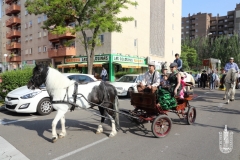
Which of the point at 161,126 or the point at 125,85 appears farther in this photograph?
the point at 125,85

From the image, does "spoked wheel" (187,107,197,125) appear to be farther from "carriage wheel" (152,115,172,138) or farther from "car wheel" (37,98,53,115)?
"car wheel" (37,98,53,115)

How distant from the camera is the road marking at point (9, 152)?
452cm

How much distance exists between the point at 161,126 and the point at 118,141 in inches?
49.6

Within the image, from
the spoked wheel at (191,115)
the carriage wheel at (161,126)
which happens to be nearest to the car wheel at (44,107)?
the carriage wheel at (161,126)

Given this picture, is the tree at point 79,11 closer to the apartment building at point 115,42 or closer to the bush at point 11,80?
the apartment building at point 115,42

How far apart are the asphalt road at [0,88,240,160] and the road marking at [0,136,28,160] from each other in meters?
0.02

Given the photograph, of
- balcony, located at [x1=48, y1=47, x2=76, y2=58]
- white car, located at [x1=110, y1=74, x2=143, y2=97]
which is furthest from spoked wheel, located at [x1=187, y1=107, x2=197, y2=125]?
balcony, located at [x1=48, y1=47, x2=76, y2=58]

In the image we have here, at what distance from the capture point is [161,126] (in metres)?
5.90

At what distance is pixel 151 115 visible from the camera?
6289 millimetres

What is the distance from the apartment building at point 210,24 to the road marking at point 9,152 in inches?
4028

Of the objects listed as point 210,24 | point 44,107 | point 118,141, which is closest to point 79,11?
point 44,107

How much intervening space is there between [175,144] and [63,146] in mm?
2661

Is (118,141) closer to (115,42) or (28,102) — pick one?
(28,102)

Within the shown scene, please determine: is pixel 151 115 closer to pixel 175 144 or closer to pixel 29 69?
pixel 175 144
